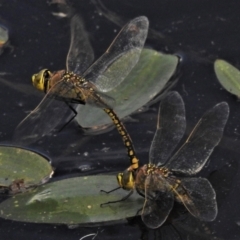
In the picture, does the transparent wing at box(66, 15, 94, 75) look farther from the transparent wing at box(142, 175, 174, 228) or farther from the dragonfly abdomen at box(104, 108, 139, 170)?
the transparent wing at box(142, 175, 174, 228)

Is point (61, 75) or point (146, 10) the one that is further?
point (146, 10)

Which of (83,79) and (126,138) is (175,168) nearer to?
(126,138)

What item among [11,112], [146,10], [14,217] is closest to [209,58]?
[146,10]

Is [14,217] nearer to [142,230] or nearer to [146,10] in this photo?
[142,230]

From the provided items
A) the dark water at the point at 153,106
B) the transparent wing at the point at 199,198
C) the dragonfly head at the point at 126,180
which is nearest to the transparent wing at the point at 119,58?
the dark water at the point at 153,106

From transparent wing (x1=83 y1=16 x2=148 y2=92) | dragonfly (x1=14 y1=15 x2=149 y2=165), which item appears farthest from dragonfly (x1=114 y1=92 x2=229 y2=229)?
transparent wing (x1=83 y1=16 x2=148 y2=92)
